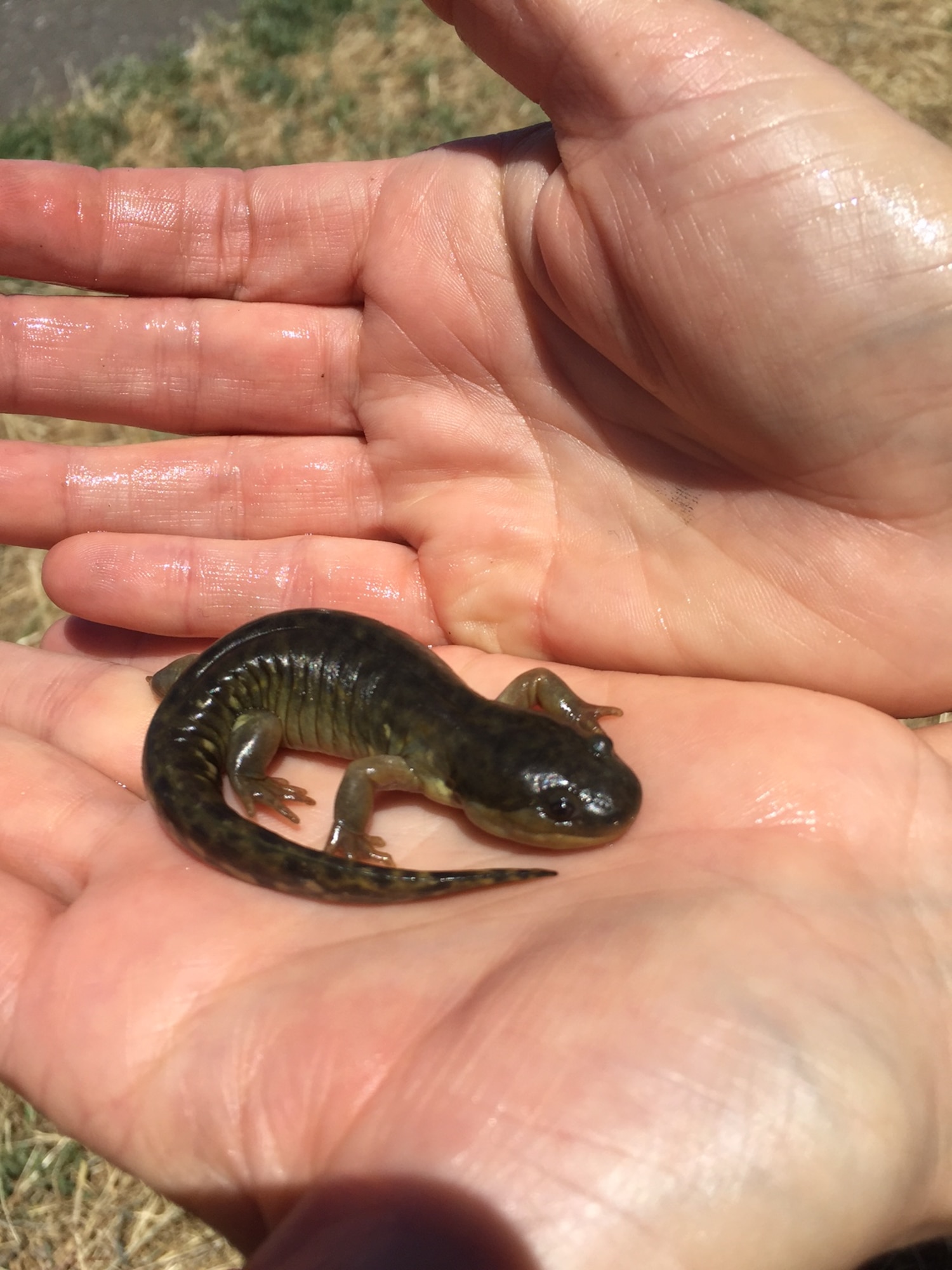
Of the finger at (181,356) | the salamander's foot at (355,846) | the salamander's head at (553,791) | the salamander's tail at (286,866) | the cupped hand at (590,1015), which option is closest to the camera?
the cupped hand at (590,1015)

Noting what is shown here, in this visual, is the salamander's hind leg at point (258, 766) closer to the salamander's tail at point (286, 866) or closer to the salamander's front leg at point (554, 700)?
the salamander's tail at point (286, 866)

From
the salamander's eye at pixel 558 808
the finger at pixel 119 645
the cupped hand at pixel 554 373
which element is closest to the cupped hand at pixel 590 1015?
the salamander's eye at pixel 558 808

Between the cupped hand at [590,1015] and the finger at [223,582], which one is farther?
the finger at [223,582]

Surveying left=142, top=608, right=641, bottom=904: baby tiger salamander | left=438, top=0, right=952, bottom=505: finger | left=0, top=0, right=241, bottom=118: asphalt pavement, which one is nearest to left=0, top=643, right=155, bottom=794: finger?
left=142, top=608, right=641, bottom=904: baby tiger salamander

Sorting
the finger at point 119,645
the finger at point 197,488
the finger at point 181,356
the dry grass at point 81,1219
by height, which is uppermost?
the finger at point 181,356

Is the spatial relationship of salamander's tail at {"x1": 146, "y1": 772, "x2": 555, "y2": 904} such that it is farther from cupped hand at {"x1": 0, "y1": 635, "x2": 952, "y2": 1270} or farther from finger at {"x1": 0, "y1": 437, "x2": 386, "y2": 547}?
finger at {"x1": 0, "y1": 437, "x2": 386, "y2": 547}

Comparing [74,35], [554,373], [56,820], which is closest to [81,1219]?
[56,820]

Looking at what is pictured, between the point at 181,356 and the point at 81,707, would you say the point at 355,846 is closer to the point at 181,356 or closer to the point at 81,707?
the point at 81,707

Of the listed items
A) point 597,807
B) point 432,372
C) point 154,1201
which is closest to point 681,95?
point 432,372
